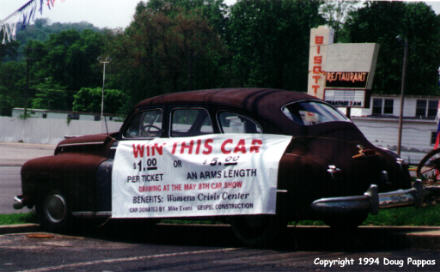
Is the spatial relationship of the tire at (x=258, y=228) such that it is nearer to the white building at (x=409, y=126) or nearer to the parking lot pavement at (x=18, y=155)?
the parking lot pavement at (x=18, y=155)

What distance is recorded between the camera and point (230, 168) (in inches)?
277

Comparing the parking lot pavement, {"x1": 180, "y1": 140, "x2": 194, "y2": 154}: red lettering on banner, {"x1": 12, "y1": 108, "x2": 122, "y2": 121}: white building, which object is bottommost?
the parking lot pavement

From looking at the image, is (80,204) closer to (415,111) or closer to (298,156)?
(298,156)

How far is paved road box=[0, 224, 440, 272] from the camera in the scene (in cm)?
600

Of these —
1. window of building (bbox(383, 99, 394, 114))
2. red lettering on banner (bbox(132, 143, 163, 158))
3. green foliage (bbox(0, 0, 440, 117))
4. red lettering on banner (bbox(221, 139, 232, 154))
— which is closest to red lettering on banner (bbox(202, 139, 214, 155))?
red lettering on banner (bbox(221, 139, 232, 154))

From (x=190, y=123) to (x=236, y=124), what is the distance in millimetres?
672

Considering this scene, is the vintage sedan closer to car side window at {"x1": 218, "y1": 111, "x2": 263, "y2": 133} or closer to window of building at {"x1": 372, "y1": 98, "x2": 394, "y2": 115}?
car side window at {"x1": 218, "y1": 111, "x2": 263, "y2": 133}

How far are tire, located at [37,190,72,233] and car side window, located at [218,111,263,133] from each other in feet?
8.08

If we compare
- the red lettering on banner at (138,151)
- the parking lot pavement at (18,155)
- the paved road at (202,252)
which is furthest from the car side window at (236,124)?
the parking lot pavement at (18,155)

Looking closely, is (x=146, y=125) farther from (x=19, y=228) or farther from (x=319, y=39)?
(x=319, y=39)

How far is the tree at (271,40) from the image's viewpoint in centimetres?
2503

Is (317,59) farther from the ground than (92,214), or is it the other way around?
(317,59)

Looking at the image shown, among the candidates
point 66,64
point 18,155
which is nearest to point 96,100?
point 18,155

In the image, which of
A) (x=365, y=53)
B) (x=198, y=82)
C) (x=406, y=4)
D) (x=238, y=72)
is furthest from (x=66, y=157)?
(x=406, y=4)
